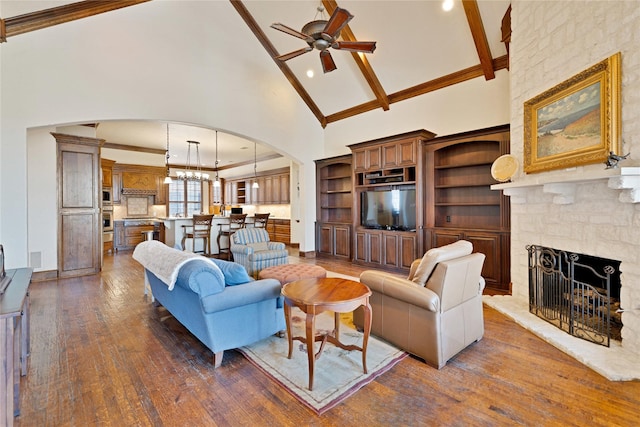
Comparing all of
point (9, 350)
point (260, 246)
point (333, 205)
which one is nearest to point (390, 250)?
point (333, 205)

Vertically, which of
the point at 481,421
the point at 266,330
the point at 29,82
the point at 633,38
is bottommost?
the point at 481,421

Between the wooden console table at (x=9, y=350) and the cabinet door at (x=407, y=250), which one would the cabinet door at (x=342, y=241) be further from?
the wooden console table at (x=9, y=350)

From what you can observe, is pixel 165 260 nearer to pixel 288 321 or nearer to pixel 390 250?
pixel 288 321

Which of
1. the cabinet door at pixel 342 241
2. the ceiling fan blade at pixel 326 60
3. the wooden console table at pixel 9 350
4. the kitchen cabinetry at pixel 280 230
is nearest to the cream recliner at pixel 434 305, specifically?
the wooden console table at pixel 9 350

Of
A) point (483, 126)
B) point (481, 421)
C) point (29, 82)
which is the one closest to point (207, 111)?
point (29, 82)

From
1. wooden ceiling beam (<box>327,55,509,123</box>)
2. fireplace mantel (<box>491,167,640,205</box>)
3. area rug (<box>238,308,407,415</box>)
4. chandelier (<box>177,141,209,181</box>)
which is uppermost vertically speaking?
wooden ceiling beam (<box>327,55,509,123</box>)

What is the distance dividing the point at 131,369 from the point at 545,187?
4.33 m

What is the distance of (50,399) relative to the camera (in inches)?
78.6

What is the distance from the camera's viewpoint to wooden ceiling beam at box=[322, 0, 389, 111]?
5227 millimetres

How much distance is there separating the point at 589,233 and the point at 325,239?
203 inches

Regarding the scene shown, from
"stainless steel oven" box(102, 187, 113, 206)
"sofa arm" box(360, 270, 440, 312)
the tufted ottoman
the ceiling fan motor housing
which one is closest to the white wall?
the ceiling fan motor housing

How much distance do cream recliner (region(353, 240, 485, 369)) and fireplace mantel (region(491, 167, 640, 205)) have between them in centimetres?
117

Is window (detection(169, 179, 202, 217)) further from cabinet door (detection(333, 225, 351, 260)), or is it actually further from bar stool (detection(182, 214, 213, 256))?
cabinet door (detection(333, 225, 351, 260))

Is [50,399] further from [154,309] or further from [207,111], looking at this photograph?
[207,111]
